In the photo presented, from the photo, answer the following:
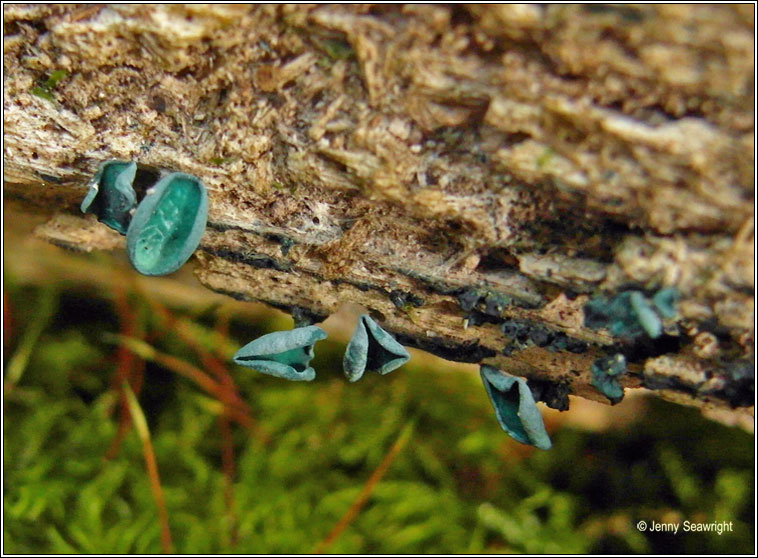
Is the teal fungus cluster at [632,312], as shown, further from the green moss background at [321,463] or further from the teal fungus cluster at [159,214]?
the green moss background at [321,463]

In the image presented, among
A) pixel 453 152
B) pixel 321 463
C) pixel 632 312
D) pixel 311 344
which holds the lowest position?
pixel 321 463

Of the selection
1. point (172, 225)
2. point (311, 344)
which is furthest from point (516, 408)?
point (172, 225)

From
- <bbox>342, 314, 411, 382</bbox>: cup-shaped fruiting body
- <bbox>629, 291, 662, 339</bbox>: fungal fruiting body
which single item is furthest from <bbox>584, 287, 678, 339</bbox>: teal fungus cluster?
<bbox>342, 314, 411, 382</bbox>: cup-shaped fruiting body

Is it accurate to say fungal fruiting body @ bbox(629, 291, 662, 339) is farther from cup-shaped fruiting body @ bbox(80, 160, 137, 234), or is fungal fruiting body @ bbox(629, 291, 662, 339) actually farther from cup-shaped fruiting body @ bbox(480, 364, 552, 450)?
cup-shaped fruiting body @ bbox(80, 160, 137, 234)

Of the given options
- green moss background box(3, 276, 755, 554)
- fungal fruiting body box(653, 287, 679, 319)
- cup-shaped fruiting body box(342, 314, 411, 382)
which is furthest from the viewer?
green moss background box(3, 276, 755, 554)

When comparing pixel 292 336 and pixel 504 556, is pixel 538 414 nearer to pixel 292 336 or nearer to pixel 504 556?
pixel 292 336

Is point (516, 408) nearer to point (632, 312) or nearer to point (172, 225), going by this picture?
point (632, 312)
